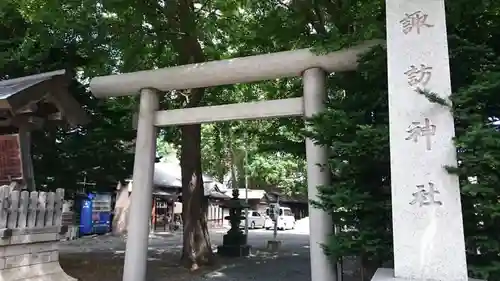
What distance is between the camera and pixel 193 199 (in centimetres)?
1025

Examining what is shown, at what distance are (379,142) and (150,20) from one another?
5438 millimetres

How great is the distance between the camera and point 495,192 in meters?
4.22

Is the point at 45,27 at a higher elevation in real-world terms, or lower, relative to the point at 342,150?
higher

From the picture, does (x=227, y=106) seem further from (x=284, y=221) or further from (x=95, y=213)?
(x=284, y=221)

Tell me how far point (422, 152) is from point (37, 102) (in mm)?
6163

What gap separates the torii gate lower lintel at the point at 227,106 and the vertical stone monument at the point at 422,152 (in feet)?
2.90

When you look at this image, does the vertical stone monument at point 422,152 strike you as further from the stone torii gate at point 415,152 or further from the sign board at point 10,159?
the sign board at point 10,159

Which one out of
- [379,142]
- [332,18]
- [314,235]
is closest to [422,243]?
[379,142]

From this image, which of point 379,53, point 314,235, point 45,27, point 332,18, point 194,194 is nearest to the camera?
point 379,53

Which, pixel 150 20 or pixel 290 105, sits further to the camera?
pixel 150 20

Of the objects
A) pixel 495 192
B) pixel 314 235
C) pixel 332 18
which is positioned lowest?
pixel 314 235

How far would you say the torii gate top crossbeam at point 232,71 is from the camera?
626 centimetres

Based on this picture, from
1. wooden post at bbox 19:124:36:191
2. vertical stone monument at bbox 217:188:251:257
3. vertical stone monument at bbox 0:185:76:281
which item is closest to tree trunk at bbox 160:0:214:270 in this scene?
vertical stone monument at bbox 217:188:251:257

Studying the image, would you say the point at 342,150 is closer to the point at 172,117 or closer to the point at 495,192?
the point at 495,192
